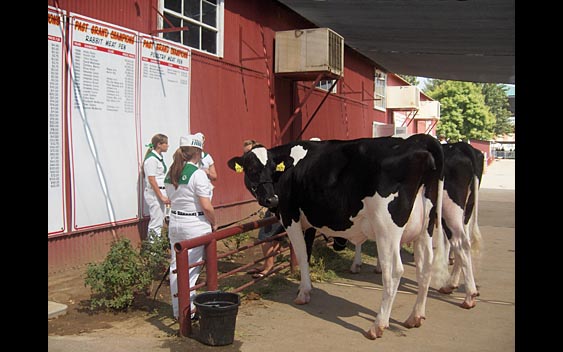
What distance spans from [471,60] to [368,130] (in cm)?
616

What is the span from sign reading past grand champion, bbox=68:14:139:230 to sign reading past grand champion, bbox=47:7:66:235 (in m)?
0.15

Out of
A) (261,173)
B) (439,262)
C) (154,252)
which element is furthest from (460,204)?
(154,252)

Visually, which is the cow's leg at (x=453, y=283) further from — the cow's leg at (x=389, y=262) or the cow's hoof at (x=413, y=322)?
the cow's leg at (x=389, y=262)

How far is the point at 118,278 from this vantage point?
5547 millimetres

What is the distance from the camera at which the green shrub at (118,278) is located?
557 centimetres

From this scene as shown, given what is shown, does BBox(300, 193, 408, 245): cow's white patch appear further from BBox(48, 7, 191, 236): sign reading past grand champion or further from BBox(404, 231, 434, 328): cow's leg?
BBox(48, 7, 191, 236): sign reading past grand champion

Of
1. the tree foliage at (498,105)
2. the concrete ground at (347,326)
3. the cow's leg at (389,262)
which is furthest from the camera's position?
the tree foliage at (498,105)

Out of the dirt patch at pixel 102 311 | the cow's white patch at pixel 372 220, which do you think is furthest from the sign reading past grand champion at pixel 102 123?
the cow's white patch at pixel 372 220

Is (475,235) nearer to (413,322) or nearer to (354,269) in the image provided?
(354,269)

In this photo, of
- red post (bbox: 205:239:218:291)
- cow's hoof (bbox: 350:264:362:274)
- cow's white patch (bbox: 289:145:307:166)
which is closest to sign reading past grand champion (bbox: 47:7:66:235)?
red post (bbox: 205:239:218:291)

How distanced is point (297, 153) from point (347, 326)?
205cm

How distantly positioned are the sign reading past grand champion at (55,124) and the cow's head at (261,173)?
7.54 feet

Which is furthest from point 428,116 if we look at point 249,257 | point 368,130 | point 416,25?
point 249,257
